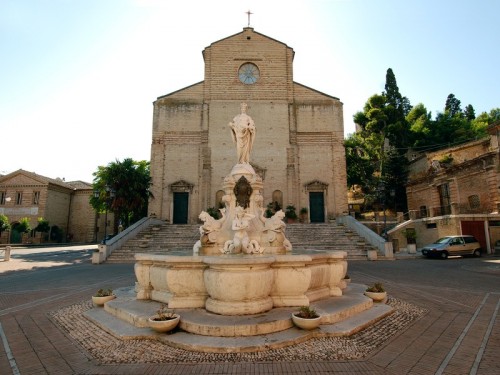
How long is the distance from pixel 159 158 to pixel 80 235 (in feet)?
78.9

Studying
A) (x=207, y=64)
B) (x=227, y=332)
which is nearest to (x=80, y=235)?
(x=207, y=64)

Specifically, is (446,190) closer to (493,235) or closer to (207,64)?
(493,235)

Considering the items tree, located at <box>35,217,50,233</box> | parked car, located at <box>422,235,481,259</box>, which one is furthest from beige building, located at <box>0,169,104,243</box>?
parked car, located at <box>422,235,481,259</box>

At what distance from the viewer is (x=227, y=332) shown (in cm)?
465

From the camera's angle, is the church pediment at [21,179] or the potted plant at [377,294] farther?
the church pediment at [21,179]

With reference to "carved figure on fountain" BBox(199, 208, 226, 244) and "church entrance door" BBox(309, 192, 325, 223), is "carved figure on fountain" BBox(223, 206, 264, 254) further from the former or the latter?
"church entrance door" BBox(309, 192, 325, 223)

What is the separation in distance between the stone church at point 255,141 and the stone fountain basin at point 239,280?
21478 mm

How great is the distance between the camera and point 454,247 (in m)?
19.5

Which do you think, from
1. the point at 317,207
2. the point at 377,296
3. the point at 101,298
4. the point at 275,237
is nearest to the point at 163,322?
the point at 101,298

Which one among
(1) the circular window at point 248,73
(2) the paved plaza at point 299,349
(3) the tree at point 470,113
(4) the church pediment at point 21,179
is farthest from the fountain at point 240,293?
(3) the tree at point 470,113

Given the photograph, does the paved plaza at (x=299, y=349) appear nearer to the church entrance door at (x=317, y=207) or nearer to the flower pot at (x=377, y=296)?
the flower pot at (x=377, y=296)

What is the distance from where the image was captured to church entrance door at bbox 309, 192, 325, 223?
28.8m

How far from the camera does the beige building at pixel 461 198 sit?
22047mm

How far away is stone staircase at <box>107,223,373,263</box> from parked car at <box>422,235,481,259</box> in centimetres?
403
